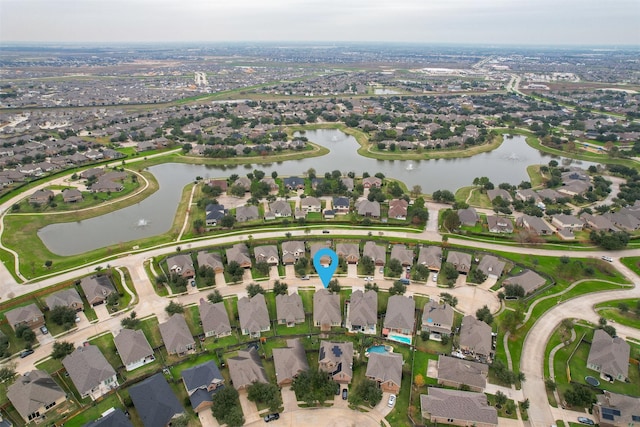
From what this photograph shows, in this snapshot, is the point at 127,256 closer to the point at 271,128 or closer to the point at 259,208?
the point at 259,208

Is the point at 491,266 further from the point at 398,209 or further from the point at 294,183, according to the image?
the point at 294,183

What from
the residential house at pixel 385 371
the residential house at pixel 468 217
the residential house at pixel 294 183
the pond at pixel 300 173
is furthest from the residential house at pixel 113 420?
the residential house at pixel 294 183

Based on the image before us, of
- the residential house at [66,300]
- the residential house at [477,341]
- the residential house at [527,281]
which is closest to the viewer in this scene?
the residential house at [477,341]

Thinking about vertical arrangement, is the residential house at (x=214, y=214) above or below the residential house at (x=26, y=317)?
below

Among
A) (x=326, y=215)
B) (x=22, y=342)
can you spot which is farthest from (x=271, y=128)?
(x=22, y=342)

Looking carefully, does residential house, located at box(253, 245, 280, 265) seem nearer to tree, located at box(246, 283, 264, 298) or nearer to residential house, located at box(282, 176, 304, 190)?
Answer: tree, located at box(246, 283, 264, 298)

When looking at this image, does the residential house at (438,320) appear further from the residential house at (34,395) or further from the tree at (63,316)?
the tree at (63,316)

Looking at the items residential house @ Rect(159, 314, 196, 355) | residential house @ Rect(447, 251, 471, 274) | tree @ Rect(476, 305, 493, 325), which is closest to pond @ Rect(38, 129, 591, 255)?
residential house @ Rect(159, 314, 196, 355)
